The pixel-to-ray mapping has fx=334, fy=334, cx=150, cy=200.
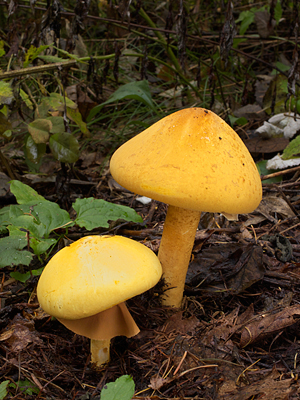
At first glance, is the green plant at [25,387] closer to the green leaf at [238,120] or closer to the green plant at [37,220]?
the green plant at [37,220]

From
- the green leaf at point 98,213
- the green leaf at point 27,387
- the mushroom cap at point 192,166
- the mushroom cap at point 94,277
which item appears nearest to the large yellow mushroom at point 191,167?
the mushroom cap at point 192,166

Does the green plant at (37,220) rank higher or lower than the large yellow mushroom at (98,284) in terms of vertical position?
lower

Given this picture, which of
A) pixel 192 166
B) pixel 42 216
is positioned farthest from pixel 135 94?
pixel 192 166

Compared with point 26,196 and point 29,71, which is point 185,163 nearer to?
point 26,196

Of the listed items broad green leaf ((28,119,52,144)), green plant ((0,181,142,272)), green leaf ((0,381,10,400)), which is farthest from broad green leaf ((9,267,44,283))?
broad green leaf ((28,119,52,144))

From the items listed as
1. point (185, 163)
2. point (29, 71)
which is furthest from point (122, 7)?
point (185, 163)
